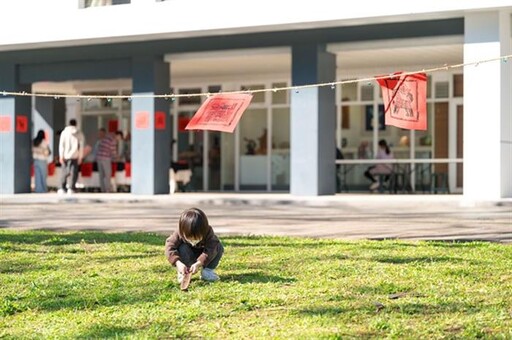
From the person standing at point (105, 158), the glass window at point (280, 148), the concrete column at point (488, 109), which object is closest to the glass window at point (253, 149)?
the glass window at point (280, 148)

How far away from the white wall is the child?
12.1m

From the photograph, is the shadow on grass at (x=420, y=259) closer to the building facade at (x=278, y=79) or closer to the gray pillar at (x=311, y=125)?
the building facade at (x=278, y=79)

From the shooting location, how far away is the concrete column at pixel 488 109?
60.3 feet

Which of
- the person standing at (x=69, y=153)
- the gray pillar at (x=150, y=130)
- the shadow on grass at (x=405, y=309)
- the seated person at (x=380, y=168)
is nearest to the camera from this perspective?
the shadow on grass at (x=405, y=309)

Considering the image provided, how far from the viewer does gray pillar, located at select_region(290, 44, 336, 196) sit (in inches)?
808

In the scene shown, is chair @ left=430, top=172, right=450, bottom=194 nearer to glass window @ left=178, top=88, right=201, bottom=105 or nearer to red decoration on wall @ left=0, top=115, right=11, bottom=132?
glass window @ left=178, top=88, right=201, bottom=105

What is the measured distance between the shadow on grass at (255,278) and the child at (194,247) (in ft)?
0.55

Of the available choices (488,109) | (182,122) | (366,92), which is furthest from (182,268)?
(182,122)

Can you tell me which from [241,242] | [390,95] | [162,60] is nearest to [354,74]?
[162,60]

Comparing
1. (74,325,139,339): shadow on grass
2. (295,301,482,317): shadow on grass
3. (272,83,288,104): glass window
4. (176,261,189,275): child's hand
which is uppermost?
(272,83,288,104): glass window

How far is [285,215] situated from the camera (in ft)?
52.4

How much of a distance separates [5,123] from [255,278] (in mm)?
17974

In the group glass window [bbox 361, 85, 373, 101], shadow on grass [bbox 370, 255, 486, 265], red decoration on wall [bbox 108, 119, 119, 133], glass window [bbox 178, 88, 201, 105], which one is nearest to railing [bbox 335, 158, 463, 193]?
glass window [bbox 361, 85, 373, 101]

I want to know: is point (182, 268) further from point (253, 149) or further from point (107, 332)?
point (253, 149)
